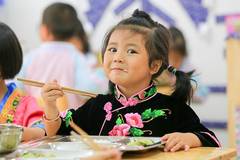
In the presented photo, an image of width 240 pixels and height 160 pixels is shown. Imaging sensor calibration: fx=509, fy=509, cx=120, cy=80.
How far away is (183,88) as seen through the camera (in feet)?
4.62

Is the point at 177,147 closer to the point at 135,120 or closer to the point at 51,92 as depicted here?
the point at 135,120

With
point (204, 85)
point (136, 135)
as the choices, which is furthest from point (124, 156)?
point (204, 85)

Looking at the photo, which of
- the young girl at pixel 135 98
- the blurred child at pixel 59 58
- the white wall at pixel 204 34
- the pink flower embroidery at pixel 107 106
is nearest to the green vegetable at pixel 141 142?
the young girl at pixel 135 98

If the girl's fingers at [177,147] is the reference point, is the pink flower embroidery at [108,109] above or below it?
above

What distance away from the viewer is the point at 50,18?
9.45ft

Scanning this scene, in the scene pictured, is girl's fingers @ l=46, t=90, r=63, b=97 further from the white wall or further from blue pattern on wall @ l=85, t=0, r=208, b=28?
blue pattern on wall @ l=85, t=0, r=208, b=28

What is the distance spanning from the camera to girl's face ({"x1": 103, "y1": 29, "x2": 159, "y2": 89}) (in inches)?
52.3

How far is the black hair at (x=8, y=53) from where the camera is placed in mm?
1576

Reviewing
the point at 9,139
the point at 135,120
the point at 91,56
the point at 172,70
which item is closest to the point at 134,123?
the point at 135,120

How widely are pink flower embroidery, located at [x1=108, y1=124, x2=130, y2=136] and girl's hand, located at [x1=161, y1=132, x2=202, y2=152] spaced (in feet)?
0.64

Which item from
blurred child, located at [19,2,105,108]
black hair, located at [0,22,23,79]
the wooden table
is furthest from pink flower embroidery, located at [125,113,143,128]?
blurred child, located at [19,2,105,108]

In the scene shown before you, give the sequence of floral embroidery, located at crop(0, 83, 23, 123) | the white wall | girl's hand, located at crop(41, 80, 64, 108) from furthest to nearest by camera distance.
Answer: the white wall
floral embroidery, located at crop(0, 83, 23, 123)
girl's hand, located at crop(41, 80, 64, 108)

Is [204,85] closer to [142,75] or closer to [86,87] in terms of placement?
[86,87]

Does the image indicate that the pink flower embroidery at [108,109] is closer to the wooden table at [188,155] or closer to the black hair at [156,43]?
the black hair at [156,43]
